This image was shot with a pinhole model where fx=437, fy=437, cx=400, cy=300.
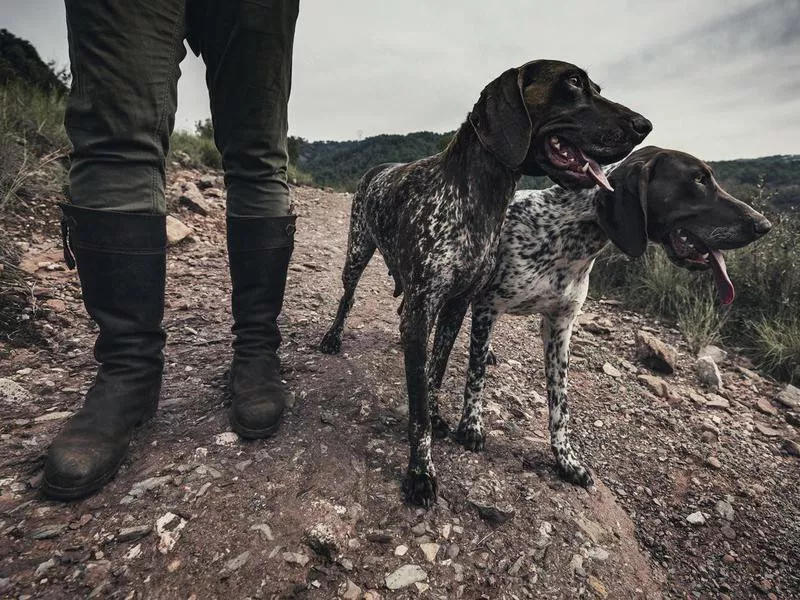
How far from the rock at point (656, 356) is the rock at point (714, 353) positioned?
1.53 feet

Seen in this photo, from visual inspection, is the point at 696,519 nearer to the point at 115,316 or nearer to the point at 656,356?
the point at 656,356

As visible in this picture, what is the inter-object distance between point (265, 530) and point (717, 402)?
309 cm

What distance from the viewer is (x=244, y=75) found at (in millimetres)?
1782

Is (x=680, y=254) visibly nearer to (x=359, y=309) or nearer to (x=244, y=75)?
(x=244, y=75)

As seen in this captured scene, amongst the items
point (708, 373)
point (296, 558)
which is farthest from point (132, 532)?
point (708, 373)

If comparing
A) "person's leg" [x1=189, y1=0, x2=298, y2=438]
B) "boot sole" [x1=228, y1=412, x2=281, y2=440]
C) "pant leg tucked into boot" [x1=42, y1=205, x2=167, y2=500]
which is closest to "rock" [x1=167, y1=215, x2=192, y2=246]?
"person's leg" [x1=189, y1=0, x2=298, y2=438]

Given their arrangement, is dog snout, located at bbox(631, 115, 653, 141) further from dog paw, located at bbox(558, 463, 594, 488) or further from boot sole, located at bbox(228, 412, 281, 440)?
boot sole, located at bbox(228, 412, 281, 440)

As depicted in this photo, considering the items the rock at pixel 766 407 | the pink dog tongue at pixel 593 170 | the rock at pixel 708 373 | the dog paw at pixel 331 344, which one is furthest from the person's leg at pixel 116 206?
the rock at pixel 766 407

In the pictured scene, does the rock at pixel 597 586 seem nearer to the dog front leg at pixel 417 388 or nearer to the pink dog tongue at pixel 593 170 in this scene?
the dog front leg at pixel 417 388

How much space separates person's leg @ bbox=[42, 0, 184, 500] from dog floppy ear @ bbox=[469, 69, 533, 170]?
1144 mm

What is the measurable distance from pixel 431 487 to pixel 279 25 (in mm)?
1923

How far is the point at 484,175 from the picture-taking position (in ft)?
5.70

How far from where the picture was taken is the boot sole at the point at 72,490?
1.33 meters

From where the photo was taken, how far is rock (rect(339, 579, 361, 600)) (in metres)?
1.26
